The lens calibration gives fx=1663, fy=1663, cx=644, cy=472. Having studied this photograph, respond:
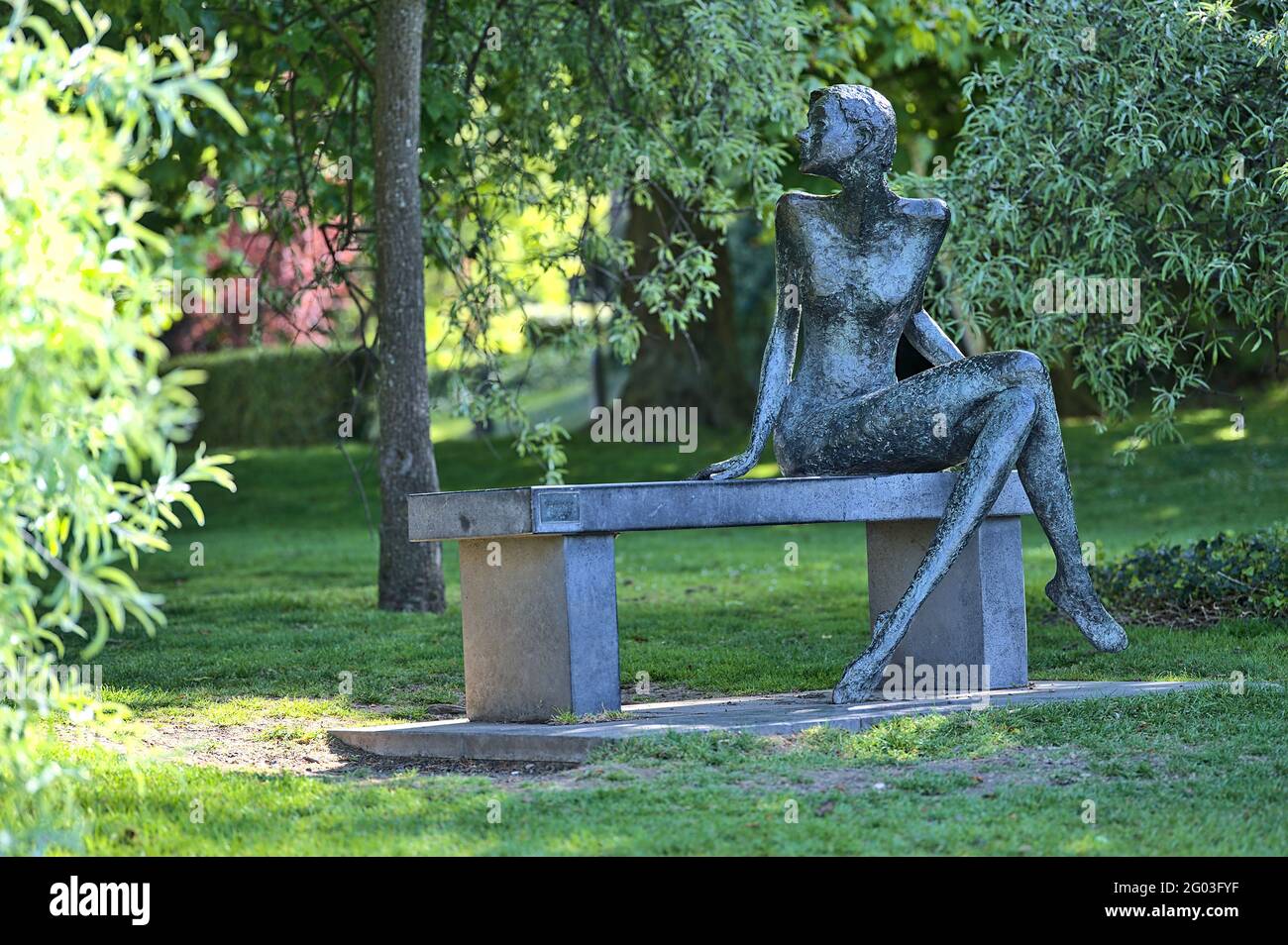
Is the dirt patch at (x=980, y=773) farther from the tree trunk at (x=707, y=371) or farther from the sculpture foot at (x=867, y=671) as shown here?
the tree trunk at (x=707, y=371)

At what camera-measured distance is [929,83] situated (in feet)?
61.2

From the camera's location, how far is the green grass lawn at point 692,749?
16.9ft

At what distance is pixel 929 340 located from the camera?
802cm

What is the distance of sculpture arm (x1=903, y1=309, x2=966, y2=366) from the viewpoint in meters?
7.97

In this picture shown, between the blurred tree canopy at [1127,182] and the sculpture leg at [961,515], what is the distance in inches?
101

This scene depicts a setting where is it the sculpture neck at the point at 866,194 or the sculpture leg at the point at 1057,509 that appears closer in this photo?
the sculpture leg at the point at 1057,509

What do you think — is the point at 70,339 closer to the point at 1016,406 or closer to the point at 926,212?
the point at 1016,406

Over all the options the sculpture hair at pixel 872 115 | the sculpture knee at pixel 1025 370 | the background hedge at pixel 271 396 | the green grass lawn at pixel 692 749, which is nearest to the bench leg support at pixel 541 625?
the green grass lawn at pixel 692 749

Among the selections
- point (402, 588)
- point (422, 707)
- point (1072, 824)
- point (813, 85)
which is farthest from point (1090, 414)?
point (1072, 824)

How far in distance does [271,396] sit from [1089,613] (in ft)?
70.1

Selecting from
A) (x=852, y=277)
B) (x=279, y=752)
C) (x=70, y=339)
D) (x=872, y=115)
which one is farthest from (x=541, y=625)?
(x=70, y=339)
